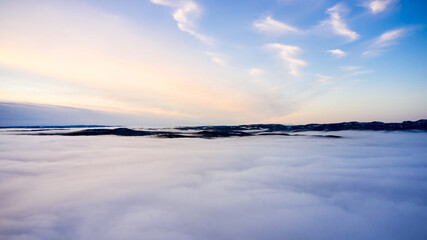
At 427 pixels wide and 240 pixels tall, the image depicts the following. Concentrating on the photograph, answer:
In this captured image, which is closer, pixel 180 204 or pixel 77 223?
pixel 77 223

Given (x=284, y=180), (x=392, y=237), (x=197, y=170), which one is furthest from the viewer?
(x=197, y=170)

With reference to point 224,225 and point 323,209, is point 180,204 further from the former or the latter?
point 323,209

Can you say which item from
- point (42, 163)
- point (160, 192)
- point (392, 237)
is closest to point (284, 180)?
point (392, 237)

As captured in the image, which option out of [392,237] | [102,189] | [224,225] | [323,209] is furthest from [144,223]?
[392,237]

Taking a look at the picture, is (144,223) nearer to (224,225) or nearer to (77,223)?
(77,223)

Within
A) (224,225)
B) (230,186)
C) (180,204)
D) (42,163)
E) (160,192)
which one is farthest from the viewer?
(42,163)

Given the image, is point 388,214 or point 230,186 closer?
point 388,214

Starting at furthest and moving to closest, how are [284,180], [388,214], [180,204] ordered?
[284,180], [180,204], [388,214]

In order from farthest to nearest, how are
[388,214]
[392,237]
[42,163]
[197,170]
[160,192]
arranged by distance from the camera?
[42,163] → [197,170] → [160,192] → [388,214] → [392,237]
